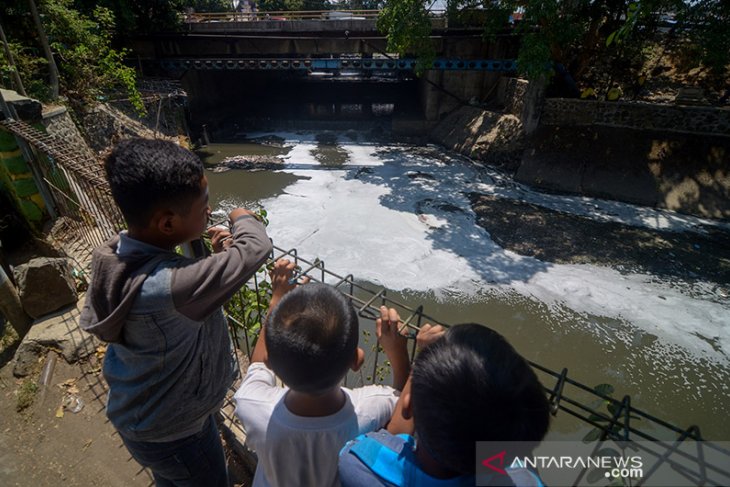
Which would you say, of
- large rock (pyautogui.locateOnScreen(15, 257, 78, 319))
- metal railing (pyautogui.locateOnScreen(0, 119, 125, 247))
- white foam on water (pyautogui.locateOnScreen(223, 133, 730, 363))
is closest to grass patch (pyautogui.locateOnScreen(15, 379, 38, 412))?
large rock (pyautogui.locateOnScreen(15, 257, 78, 319))

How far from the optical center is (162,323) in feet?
4.40

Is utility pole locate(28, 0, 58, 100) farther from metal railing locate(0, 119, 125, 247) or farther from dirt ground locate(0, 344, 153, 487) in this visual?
dirt ground locate(0, 344, 153, 487)

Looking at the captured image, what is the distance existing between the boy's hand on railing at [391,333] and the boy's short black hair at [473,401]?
516mm

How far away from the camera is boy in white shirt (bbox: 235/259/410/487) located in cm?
129

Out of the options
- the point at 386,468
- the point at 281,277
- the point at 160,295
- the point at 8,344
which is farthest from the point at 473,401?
the point at 8,344

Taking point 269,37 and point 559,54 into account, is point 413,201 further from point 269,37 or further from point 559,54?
point 269,37

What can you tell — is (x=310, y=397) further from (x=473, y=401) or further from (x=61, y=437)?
(x=61, y=437)

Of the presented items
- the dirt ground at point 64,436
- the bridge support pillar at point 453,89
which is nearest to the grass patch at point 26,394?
the dirt ground at point 64,436

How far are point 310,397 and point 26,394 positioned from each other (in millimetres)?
3408

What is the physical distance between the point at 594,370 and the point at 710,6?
1051cm

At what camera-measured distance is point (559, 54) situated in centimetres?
1161

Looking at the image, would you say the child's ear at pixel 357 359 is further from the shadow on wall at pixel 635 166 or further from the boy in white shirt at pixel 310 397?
the shadow on wall at pixel 635 166

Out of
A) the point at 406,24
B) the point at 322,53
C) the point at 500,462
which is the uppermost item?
the point at 406,24

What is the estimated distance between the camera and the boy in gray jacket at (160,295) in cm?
130
